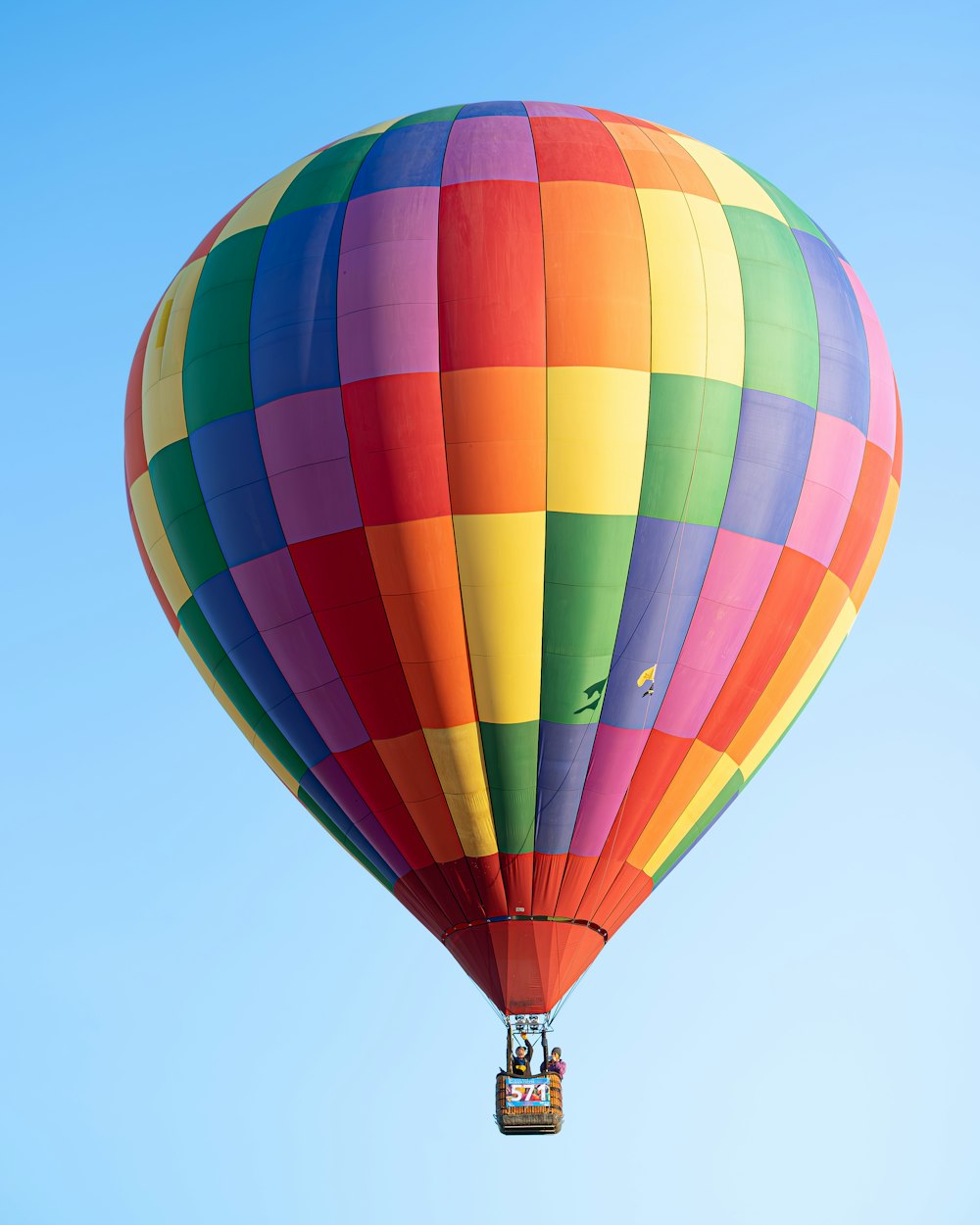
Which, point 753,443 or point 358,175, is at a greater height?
point 358,175

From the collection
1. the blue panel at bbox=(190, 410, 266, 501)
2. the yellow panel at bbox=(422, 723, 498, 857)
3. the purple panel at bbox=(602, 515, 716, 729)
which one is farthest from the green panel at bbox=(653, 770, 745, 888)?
the blue panel at bbox=(190, 410, 266, 501)

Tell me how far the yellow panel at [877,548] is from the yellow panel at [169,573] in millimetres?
5567

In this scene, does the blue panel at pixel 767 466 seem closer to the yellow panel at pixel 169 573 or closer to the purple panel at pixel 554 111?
the purple panel at pixel 554 111

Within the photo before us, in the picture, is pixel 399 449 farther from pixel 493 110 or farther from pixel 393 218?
pixel 493 110

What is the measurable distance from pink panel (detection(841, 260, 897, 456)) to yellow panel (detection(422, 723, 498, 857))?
427 centimetres

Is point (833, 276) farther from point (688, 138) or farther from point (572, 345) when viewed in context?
point (572, 345)

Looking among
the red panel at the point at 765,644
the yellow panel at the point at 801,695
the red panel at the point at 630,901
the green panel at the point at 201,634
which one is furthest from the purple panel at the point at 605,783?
the green panel at the point at 201,634

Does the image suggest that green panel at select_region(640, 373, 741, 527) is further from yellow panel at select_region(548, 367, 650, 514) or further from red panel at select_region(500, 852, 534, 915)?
red panel at select_region(500, 852, 534, 915)

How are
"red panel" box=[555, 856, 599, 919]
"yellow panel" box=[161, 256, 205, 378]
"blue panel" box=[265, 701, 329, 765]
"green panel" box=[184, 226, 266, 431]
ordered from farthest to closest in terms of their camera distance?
1. "yellow panel" box=[161, 256, 205, 378]
2. "blue panel" box=[265, 701, 329, 765]
3. "green panel" box=[184, 226, 266, 431]
4. "red panel" box=[555, 856, 599, 919]

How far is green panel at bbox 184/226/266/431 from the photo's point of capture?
50.3 ft

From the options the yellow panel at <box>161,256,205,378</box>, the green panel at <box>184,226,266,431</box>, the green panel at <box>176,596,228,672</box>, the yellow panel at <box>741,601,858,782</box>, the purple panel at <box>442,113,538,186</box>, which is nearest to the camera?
the purple panel at <box>442,113,538,186</box>

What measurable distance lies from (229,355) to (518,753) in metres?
3.83

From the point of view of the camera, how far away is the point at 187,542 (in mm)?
15859

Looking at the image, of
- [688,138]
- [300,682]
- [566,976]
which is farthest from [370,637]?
[688,138]
